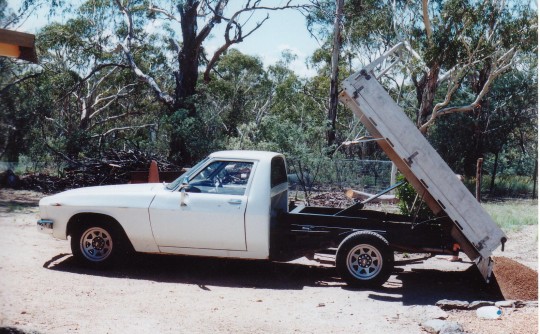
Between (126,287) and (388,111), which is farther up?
(388,111)

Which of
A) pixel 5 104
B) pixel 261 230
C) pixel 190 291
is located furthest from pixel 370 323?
pixel 5 104

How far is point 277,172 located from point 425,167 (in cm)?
221

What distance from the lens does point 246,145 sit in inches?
783

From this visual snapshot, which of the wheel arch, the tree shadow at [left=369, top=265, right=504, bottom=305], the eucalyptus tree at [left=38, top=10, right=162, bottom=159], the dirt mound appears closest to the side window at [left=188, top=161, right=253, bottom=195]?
the wheel arch

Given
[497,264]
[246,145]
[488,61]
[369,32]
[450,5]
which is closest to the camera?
[497,264]

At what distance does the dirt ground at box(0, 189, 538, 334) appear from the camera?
18.1ft

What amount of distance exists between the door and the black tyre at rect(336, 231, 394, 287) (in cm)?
137

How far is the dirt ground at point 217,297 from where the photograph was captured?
5512 mm

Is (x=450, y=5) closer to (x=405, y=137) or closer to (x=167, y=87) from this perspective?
(x=405, y=137)

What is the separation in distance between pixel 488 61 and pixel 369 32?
7018 mm

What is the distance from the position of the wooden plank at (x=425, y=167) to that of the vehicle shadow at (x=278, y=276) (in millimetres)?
888

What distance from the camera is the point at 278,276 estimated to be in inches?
308

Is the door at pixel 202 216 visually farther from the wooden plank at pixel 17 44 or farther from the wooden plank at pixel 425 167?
the wooden plank at pixel 17 44

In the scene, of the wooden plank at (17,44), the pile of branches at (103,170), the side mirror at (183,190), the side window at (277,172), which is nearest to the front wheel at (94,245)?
the side mirror at (183,190)
